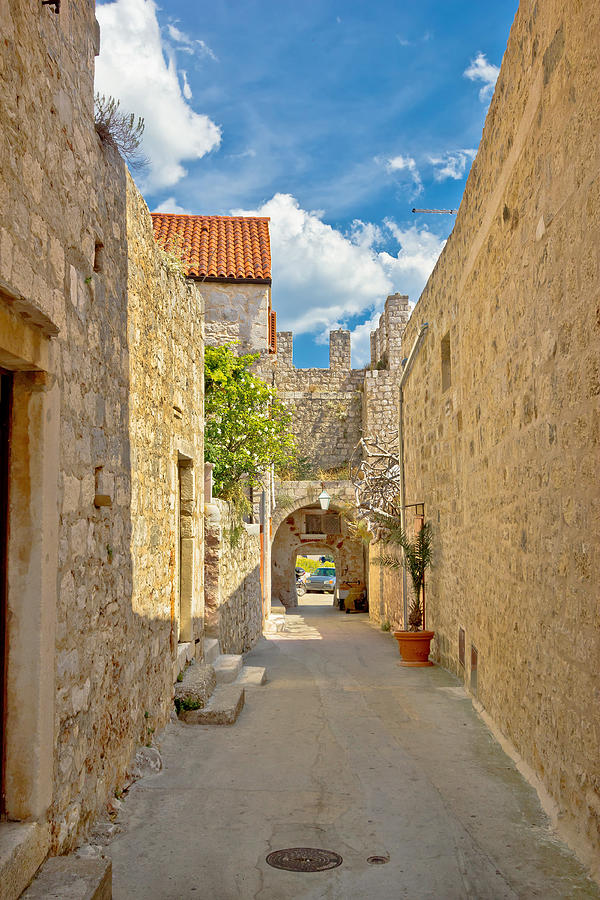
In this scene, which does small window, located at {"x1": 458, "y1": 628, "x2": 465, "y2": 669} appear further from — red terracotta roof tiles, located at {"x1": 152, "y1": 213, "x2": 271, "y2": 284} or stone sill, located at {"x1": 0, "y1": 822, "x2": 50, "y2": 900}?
red terracotta roof tiles, located at {"x1": 152, "y1": 213, "x2": 271, "y2": 284}

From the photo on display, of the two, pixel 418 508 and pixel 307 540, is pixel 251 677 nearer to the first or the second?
pixel 418 508

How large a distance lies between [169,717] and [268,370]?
1131cm

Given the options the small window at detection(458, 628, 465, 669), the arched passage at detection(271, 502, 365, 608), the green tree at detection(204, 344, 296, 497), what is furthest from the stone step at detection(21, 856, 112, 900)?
the arched passage at detection(271, 502, 365, 608)

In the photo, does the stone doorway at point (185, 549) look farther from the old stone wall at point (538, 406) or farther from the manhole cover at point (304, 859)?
the manhole cover at point (304, 859)

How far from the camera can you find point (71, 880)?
2.63 m

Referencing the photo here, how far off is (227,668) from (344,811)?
3471 millimetres

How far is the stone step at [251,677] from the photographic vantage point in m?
7.27

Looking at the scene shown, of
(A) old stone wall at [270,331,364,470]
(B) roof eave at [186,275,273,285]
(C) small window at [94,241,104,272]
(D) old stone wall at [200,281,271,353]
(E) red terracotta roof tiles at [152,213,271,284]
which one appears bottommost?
(C) small window at [94,241,104,272]

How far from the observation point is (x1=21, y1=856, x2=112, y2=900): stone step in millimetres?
2531

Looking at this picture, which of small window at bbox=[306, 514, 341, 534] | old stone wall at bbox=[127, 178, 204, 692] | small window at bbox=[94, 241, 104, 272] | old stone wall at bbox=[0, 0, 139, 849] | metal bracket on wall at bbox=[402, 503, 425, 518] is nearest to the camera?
old stone wall at bbox=[0, 0, 139, 849]

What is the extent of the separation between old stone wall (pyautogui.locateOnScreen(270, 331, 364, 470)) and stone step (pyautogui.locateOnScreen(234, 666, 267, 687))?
12.7m

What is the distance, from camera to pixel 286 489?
19.0 meters

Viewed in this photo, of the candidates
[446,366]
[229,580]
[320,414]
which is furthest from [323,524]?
[446,366]

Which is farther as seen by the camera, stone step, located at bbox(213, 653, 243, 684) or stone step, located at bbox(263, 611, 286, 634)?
stone step, located at bbox(263, 611, 286, 634)
